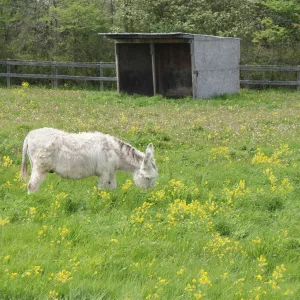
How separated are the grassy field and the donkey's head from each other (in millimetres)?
181

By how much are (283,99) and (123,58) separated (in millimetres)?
7288

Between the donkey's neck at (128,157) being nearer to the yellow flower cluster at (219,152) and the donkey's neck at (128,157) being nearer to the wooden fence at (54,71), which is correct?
the yellow flower cluster at (219,152)

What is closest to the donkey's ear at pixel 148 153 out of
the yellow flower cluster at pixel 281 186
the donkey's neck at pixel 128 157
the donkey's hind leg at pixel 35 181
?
the donkey's neck at pixel 128 157

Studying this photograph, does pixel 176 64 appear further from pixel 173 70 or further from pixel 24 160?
pixel 24 160

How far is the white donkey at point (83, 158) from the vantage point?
350 inches

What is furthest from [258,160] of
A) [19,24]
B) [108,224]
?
[19,24]

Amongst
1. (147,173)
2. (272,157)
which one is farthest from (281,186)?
(272,157)

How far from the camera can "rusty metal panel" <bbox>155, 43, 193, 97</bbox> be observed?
25281mm

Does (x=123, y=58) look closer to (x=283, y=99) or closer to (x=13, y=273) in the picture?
(x=283, y=99)

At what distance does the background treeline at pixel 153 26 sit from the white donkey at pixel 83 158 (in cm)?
2324

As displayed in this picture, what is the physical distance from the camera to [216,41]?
25.0m

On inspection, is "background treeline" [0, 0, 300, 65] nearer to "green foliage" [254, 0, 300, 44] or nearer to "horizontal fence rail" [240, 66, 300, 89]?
"green foliage" [254, 0, 300, 44]

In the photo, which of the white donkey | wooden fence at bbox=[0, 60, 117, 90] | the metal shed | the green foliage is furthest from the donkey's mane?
the green foliage

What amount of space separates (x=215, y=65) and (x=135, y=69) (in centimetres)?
369
